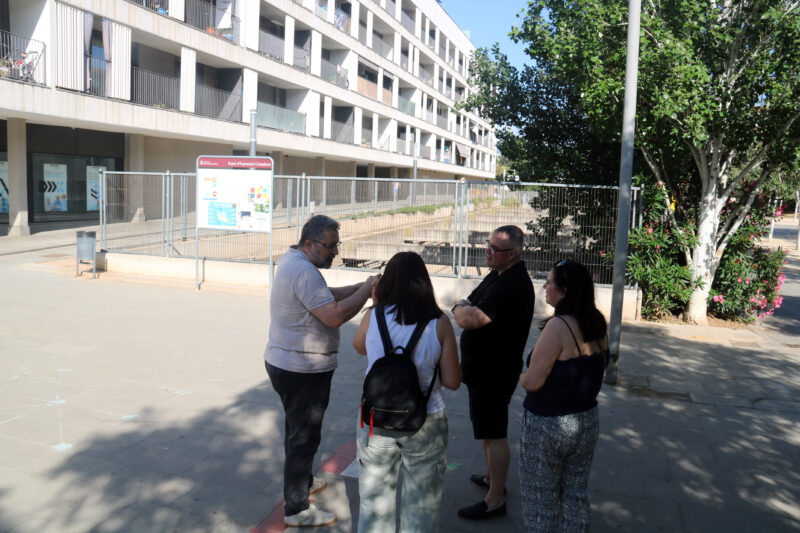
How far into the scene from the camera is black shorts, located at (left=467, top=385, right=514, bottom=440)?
3754 millimetres

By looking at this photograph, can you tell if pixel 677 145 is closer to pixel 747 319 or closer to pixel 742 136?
pixel 742 136

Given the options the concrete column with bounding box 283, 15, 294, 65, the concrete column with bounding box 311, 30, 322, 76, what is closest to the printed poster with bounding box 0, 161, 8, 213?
the concrete column with bounding box 283, 15, 294, 65

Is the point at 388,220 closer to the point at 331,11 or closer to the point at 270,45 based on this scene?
the point at 270,45

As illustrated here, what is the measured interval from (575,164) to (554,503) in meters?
9.52

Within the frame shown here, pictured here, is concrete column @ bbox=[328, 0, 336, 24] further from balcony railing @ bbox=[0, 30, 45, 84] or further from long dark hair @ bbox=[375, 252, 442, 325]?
long dark hair @ bbox=[375, 252, 442, 325]

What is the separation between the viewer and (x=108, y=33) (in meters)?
18.9

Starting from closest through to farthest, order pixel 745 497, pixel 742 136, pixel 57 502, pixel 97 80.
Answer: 1. pixel 57 502
2. pixel 745 497
3. pixel 742 136
4. pixel 97 80

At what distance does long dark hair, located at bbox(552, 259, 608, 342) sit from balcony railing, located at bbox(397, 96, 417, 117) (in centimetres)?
3941

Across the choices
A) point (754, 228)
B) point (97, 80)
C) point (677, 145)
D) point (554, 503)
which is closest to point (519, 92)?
point (677, 145)

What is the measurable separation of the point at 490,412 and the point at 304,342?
1187 mm

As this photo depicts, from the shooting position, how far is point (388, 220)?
13.1 m

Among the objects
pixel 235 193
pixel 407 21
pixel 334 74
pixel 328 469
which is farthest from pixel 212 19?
pixel 328 469

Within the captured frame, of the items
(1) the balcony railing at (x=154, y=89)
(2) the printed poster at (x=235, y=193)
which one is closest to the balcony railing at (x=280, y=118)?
(1) the balcony railing at (x=154, y=89)

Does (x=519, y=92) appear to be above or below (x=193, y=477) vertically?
above
